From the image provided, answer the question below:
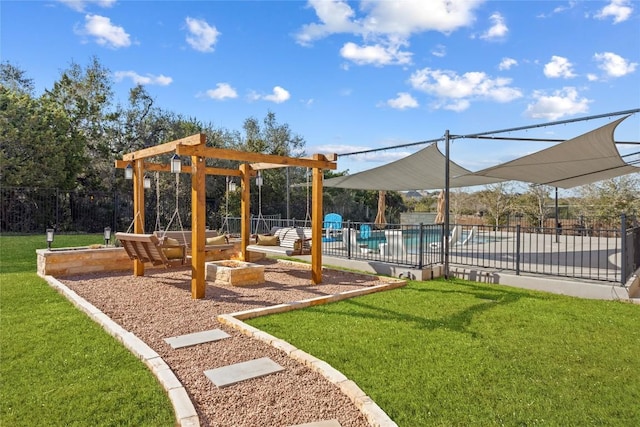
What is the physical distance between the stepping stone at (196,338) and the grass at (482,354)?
0.54 meters

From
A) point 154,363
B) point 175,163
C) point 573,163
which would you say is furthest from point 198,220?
point 573,163

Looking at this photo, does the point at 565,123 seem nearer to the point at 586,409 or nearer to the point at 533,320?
the point at 533,320

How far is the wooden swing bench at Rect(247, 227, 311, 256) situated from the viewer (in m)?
9.23

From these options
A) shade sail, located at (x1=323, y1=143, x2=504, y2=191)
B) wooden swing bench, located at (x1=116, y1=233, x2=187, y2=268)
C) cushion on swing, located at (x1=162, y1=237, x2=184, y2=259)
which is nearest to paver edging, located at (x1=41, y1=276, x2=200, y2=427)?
wooden swing bench, located at (x1=116, y1=233, x2=187, y2=268)

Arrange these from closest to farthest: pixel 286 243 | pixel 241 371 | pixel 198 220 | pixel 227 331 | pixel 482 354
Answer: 1. pixel 241 371
2. pixel 482 354
3. pixel 227 331
4. pixel 198 220
5. pixel 286 243

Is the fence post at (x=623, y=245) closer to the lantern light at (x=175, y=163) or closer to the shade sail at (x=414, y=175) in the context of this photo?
the shade sail at (x=414, y=175)

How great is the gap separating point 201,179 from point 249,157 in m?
1.07

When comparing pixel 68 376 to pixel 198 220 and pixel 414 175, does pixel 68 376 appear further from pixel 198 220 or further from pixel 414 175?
pixel 414 175

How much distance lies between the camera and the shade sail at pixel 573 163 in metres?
6.97

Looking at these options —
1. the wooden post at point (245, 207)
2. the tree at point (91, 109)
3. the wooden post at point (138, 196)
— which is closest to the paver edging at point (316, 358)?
the wooden post at point (138, 196)

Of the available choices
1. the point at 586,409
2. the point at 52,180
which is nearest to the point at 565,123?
the point at 586,409

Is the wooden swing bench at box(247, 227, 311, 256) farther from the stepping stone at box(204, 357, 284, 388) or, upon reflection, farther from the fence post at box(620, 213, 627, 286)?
the fence post at box(620, 213, 627, 286)

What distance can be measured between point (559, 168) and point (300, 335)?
8.28m

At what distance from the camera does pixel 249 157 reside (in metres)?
6.79
